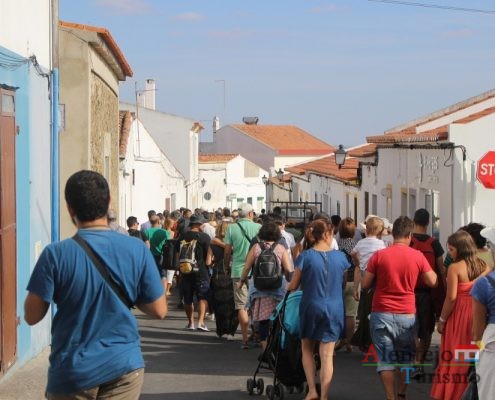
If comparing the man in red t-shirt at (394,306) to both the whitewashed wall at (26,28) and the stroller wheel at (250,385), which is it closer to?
the stroller wheel at (250,385)

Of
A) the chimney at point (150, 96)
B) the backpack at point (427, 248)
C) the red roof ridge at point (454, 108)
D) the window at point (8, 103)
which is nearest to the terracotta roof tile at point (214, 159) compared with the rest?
the chimney at point (150, 96)

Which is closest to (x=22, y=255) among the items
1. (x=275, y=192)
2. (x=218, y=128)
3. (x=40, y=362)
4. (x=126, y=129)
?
(x=40, y=362)

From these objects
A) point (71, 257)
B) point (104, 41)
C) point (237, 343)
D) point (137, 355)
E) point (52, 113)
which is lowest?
point (237, 343)

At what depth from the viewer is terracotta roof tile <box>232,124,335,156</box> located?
8488cm

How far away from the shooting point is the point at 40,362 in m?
10.9

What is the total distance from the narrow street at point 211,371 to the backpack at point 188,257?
0.91 metres

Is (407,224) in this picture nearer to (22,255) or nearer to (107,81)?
(22,255)

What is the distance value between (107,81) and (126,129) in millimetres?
10411

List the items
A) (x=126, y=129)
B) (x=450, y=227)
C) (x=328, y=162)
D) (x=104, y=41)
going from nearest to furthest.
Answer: (x=104, y=41)
(x=450, y=227)
(x=126, y=129)
(x=328, y=162)

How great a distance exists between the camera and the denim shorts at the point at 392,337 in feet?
29.1

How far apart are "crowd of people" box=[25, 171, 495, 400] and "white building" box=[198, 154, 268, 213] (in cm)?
4573

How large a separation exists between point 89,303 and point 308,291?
426 cm

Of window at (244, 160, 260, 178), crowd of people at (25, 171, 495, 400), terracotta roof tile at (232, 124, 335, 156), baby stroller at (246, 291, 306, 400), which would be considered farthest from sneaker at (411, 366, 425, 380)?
terracotta roof tile at (232, 124, 335, 156)

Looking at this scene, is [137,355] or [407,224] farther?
[407,224]
